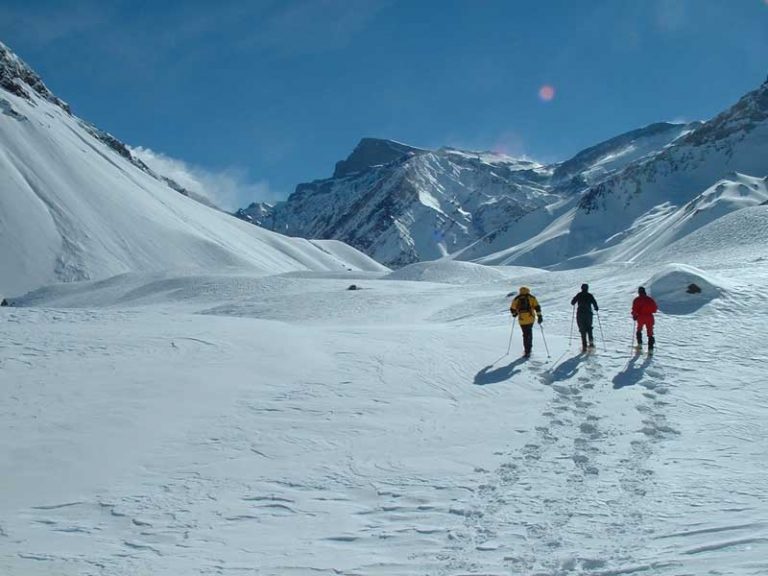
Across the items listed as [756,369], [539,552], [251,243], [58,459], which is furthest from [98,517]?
[251,243]

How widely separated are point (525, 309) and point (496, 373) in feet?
9.38

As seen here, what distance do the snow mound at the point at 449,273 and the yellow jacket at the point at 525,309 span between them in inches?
1755

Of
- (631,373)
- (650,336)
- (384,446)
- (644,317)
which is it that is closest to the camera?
(384,446)

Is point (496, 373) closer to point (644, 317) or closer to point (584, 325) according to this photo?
point (584, 325)

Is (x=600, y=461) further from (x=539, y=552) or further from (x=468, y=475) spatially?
(x=539, y=552)

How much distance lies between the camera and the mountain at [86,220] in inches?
3250

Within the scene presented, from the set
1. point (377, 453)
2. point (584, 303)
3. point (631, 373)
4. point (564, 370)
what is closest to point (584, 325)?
point (584, 303)

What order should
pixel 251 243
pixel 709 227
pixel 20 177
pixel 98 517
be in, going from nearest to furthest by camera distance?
pixel 98 517 < pixel 709 227 < pixel 20 177 < pixel 251 243

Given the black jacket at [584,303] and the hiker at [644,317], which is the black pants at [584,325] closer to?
the black jacket at [584,303]

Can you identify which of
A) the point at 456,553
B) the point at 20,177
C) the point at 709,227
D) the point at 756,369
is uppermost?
the point at 20,177

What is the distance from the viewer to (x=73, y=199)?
95500 millimetres

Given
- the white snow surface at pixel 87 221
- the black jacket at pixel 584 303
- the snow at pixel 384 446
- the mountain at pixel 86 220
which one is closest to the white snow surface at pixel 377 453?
the snow at pixel 384 446

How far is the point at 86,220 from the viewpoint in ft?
302

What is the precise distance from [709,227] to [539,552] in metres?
49.9
